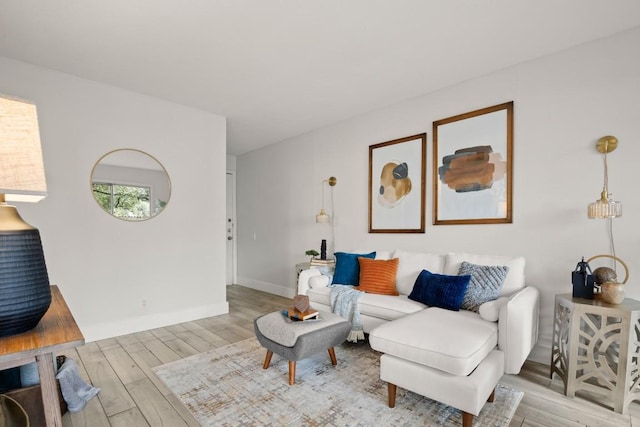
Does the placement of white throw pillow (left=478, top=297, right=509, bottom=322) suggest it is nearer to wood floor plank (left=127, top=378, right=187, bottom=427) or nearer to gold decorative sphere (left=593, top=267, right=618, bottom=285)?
gold decorative sphere (left=593, top=267, right=618, bottom=285)

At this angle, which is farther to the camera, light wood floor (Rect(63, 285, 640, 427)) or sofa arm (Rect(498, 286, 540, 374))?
sofa arm (Rect(498, 286, 540, 374))

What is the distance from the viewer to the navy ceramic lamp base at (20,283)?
956 mm

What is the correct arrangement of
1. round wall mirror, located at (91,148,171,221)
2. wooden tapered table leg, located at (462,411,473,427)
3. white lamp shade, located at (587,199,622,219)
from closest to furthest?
wooden tapered table leg, located at (462,411,473,427) < white lamp shade, located at (587,199,622,219) < round wall mirror, located at (91,148,171,221)

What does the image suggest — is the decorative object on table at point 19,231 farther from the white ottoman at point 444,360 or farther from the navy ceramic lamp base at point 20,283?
the white ottoman at point 444,360

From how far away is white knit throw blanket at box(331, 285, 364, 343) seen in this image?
2.83 meters

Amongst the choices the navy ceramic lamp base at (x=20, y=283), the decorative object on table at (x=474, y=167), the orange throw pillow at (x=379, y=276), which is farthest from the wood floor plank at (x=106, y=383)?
the decorative object on table at (x=474, y=167)

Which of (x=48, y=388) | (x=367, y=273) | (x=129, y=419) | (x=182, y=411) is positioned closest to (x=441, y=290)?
(x=367, y=273)

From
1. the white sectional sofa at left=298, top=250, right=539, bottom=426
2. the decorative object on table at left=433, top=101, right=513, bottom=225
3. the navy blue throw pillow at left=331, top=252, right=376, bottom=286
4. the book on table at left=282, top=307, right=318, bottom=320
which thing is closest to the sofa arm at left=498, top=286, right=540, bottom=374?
the white sectional sofa at left=298, top=250, right=539, bottom=426

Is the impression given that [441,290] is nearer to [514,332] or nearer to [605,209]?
[514,332]

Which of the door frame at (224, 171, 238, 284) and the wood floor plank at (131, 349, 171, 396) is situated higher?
the door frame at (224, 171, 238, 284)

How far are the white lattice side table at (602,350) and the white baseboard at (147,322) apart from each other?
3511 millimetres

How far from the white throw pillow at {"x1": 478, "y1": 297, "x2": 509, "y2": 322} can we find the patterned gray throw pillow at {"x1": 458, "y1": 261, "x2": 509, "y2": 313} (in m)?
0.19

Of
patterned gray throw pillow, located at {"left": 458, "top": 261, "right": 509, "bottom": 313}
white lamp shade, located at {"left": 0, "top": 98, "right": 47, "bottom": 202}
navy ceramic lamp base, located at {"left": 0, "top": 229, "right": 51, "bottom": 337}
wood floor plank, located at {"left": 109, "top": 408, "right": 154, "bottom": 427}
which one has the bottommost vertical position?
wood floor plank, located at {"left": 109, "top": 408, "right": 154, "bottom": 427}

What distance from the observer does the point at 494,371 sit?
184 centimetres
